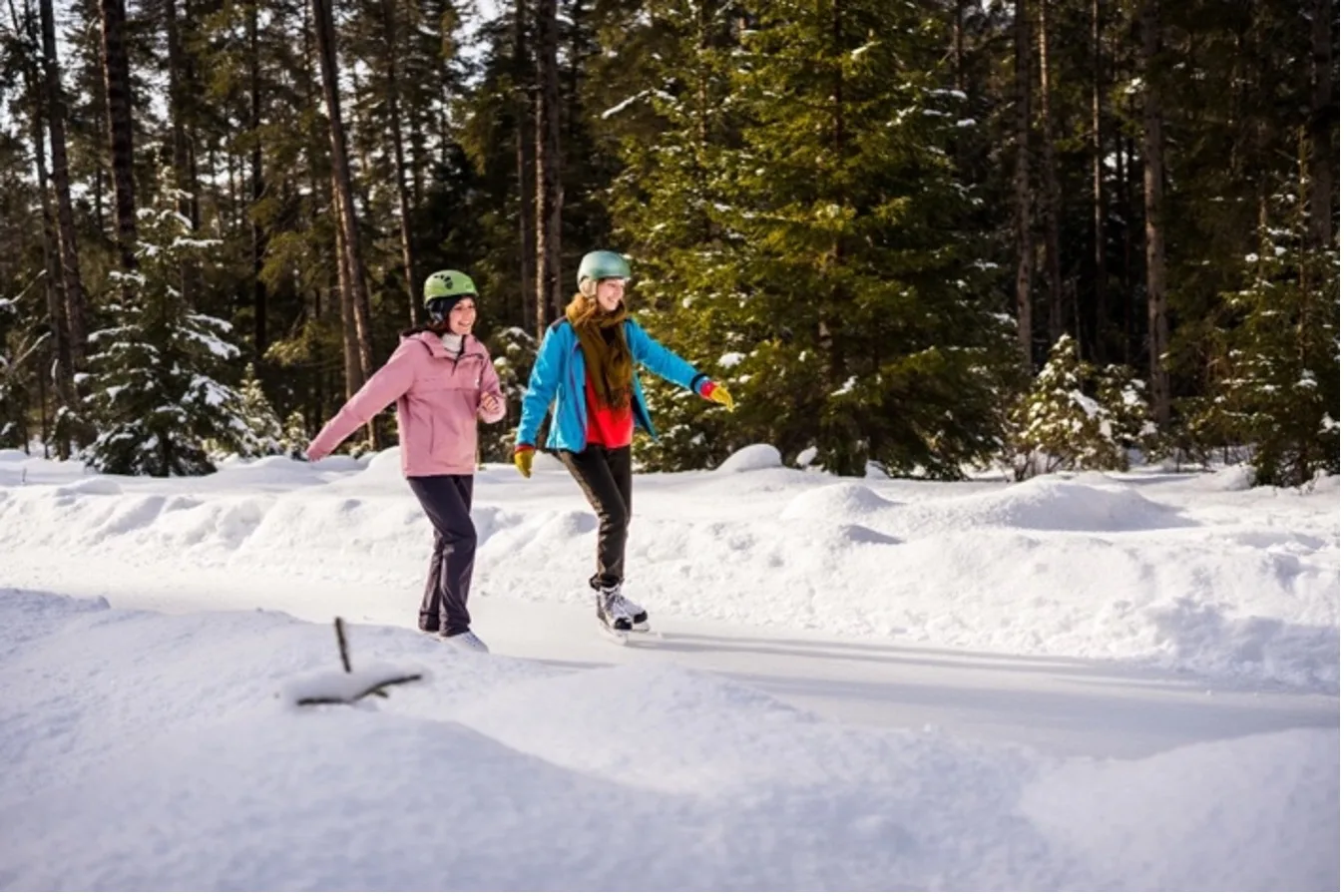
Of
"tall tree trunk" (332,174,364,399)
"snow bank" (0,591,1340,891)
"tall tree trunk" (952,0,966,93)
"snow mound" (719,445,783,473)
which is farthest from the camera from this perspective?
"tall tree trunk" (952,0,966,93)

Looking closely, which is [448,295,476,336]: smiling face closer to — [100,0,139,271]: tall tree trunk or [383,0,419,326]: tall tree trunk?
[100,0,139,271]: tall tree trunk

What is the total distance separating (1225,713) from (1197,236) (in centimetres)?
2097

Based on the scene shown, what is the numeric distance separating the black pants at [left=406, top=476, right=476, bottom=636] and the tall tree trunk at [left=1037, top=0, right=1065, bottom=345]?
21.7m

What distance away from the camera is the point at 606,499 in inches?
243

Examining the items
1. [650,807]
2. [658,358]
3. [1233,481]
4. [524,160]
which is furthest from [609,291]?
[524,160]

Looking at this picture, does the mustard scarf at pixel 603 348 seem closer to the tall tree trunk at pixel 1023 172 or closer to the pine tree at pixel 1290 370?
the pine tree at pixel 1290 370

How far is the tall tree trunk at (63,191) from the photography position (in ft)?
68.0

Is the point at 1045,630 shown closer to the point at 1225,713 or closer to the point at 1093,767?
the point at 1225,713

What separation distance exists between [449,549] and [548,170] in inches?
421

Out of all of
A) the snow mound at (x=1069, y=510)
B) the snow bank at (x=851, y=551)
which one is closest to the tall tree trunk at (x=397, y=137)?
the snow bank at (x=851, y=551)

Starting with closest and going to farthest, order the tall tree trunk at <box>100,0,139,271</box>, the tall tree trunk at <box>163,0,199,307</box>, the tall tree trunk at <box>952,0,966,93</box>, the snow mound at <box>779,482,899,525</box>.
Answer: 1. the snow mound at <box>779,482,899,525</box>
2. the tall tree trunk at <box>100,0,139,271</box>
3. the tall tree trunk at <box>163,0,199,307</box>
4. the tall tree trunk at <box>952,0,966,93</box>

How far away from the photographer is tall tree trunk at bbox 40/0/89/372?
20.7m

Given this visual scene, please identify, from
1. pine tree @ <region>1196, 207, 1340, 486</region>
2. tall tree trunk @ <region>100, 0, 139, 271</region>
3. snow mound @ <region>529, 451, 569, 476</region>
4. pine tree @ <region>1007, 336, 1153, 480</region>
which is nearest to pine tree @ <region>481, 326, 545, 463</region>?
snow mound @ <region>529, 451, 569, 476</region>

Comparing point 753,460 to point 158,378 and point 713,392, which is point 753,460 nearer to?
point 713,392
